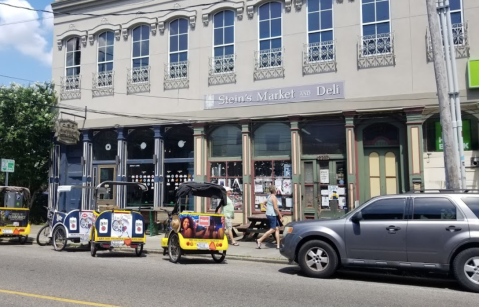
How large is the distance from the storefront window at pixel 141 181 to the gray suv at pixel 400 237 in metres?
9.88

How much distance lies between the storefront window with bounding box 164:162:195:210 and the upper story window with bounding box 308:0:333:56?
641 cm

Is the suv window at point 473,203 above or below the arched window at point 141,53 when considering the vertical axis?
below

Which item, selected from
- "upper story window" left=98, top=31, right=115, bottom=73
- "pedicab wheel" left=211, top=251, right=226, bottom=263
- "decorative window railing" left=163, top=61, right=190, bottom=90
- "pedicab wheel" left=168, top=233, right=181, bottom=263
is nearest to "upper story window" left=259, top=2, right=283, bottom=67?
"decorative window railing" left=163, top=61, right=190, bottom=90

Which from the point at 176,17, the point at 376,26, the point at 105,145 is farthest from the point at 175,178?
the point at 376,26

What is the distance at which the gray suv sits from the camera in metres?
7.81

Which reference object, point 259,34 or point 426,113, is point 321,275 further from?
point 259,34

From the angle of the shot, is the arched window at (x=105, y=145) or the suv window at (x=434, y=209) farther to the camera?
the arched window at (x=105, y=145)

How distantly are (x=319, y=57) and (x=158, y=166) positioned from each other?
7.42 meters

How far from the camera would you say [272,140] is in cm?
1623

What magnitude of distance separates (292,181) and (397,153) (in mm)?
3543

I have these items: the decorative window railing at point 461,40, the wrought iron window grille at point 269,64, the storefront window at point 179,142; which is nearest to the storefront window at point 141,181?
the storefront window at point 179,142

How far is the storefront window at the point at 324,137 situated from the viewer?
15250 millimetres

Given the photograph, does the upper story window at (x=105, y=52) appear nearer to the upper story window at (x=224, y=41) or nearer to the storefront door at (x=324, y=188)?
the upper story window at (x=224, y=41)

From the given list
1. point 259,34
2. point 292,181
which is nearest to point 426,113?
point 292,181
